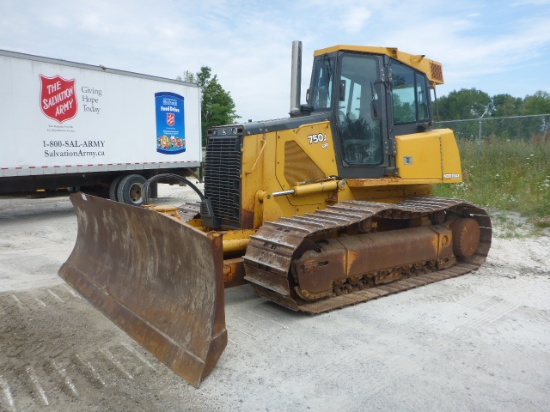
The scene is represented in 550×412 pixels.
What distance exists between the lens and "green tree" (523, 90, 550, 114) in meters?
39.4

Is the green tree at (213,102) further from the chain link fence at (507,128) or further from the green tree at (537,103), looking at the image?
the green tree at (537,103)

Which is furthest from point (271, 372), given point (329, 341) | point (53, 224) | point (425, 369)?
point (53, 224)

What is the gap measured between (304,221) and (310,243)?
229 mm

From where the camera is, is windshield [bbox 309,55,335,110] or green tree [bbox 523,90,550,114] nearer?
windshield [bbox 309,55,335,110]

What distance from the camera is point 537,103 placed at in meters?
41.8

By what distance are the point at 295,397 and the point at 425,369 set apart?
1.02 metres

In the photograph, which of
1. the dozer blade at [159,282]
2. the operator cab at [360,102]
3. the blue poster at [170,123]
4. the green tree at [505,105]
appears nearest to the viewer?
the dozer blade at [159,282]

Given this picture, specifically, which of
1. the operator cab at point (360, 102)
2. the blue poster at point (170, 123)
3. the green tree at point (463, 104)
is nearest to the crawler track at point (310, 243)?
the operator cab at point (360, 102)

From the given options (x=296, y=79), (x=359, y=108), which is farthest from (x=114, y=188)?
(x=359, y=108)

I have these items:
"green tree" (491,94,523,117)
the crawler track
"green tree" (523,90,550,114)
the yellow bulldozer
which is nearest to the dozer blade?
the yellow bulldozer

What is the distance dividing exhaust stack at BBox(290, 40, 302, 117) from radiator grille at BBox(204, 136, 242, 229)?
41.8 inches

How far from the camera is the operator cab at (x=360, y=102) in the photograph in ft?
18.9

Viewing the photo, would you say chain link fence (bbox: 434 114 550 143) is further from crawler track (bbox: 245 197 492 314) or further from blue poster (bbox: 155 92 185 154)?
crawler track (bbox: 245 197 492 314)

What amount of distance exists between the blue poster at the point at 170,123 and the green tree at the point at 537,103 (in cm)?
3406
